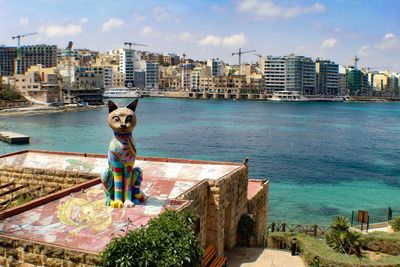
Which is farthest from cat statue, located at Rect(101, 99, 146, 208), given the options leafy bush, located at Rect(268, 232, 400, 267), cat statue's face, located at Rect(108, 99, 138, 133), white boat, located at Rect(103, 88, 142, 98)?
white boat, located at Rect(103, 88, 142, 98)

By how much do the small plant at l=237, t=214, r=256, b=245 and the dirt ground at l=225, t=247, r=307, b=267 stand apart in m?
0.31

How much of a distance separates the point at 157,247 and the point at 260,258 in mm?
7662

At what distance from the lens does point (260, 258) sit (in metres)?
15.2

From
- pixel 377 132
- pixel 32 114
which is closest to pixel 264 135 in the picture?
pixel 377 132

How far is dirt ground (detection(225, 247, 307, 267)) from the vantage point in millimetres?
14617

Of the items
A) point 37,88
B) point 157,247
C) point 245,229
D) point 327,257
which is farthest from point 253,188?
point 37,88

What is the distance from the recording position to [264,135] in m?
80.2

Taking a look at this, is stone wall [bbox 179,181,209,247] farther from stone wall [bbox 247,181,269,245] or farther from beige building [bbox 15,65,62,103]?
beige building [bbox 15,65,62,103]

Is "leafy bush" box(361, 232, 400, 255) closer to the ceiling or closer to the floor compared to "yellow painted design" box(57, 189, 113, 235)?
closer to the floor

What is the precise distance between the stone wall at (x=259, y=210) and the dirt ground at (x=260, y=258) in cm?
143

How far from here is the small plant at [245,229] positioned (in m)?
15.9

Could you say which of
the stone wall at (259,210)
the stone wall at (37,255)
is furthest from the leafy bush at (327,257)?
the stone wall at (37,255)

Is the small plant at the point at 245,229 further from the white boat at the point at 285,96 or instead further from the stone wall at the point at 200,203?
the white boat at the point at 285,96

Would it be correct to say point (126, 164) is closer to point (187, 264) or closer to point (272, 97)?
point (187, 264)
